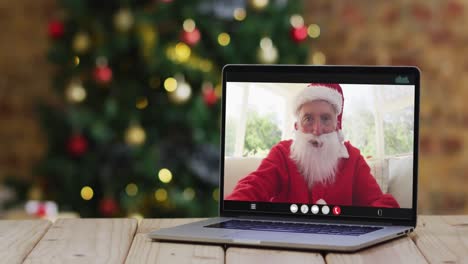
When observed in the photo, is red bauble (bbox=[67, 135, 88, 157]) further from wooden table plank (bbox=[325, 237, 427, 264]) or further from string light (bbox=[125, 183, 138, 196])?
wooden table plank (bbox=[325, 237, 427, 264])

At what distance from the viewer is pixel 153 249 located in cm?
102

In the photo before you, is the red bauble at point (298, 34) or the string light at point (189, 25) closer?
the string light at point (189, 25)

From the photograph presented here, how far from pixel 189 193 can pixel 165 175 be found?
105 mm

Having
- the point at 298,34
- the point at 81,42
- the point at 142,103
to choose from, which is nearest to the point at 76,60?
the point at 81,42

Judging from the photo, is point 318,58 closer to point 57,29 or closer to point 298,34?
point 298,34

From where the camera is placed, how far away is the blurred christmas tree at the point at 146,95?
287 cm

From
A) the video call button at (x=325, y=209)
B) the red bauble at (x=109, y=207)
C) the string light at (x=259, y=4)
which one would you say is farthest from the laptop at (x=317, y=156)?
the string light at (x=259, y=4)

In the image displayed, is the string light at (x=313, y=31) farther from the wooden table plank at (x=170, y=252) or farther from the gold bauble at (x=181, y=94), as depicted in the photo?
the wooden table plank at (x=170, y=252)

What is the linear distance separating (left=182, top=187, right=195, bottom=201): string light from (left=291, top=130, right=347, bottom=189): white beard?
69.6 inches

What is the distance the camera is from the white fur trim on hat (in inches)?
45.6

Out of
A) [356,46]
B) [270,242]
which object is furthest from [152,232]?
[356,46]

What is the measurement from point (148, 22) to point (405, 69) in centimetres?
181

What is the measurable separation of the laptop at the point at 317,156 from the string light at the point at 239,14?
5.99 ft

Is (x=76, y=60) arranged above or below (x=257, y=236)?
above
